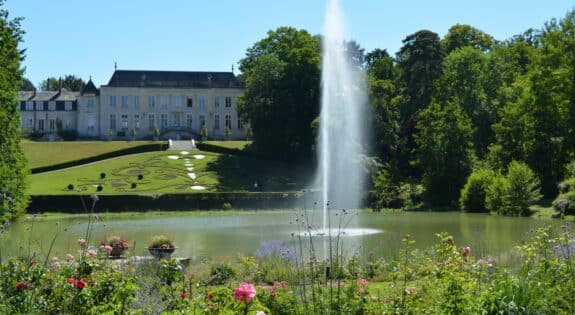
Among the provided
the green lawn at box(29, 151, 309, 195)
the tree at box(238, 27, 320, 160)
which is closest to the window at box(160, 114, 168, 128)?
the green lawn at box(29, 151, 309, 195)

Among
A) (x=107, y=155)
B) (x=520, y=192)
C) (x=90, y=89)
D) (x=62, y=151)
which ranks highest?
(x=90, y=89)

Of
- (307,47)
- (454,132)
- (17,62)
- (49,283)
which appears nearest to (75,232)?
(17,62)

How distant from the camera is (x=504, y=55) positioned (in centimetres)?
5512

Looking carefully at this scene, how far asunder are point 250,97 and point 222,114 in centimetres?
2727

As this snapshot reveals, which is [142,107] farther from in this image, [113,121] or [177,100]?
[177,100]

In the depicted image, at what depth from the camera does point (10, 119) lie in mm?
26094

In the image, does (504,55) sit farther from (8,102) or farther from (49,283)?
(49,283)

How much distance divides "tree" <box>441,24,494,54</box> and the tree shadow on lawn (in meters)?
19.6

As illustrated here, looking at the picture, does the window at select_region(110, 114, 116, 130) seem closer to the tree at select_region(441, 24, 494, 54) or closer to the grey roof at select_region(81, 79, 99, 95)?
the grey roof at select_region(81, 79, 99, 95)

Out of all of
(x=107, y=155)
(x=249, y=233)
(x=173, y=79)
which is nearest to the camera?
(x=249, y=233)

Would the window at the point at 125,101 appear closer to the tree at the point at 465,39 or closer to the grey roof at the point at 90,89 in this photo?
the grey roof at the point at 90,89

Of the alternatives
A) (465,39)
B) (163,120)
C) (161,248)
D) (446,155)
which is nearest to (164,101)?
(163,120)

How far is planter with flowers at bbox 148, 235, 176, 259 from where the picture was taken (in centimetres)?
1491

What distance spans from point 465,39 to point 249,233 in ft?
154
